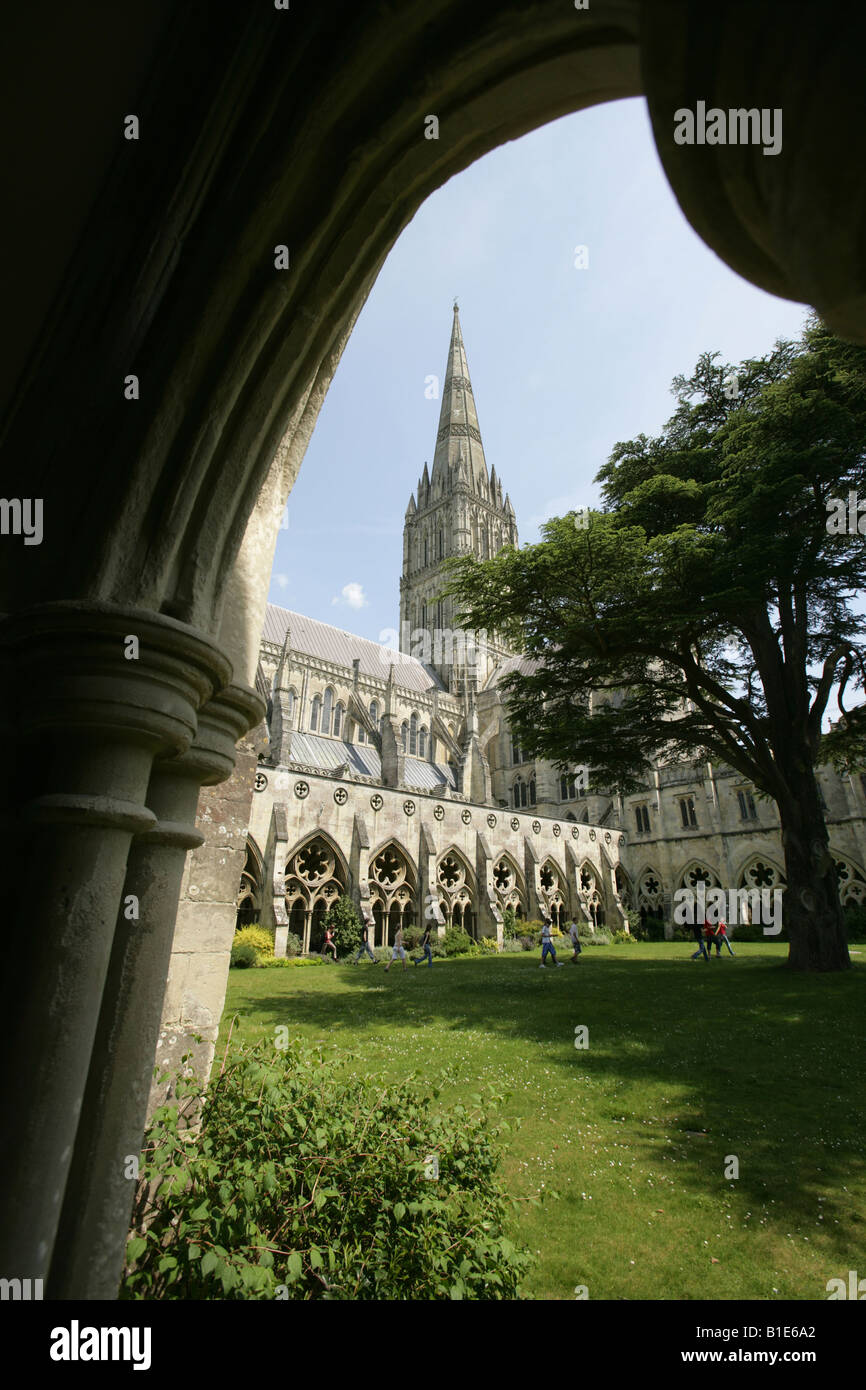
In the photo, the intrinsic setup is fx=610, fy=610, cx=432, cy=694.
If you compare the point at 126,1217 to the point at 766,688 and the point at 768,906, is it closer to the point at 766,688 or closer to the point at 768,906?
the point at 766,688

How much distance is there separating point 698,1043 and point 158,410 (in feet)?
25.8

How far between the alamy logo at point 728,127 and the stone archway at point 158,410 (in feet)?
1.93

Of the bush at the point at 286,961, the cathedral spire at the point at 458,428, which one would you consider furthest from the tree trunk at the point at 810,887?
the cathedral spire at the point at 458,428

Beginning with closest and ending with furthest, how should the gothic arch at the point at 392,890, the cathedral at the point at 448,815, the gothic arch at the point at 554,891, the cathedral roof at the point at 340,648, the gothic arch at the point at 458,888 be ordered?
the cathedral at the point at 448,815 < the gothic arch at the point at 392,890 < the gothic arch at the point at 458,888 < the gothic arch at the point at 554,891 < the cathedral roof at the point at 340,648

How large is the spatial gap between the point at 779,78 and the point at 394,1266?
294 centimetres

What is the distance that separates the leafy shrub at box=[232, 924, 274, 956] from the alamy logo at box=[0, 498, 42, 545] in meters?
13.8

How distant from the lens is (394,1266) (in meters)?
2.00

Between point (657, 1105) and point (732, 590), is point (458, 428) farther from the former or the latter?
point (657, 1105)

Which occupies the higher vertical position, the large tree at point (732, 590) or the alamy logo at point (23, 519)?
the large tree at point (732, 590)

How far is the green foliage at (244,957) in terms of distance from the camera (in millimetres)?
13844

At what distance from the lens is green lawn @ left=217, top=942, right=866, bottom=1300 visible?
3.01 meters

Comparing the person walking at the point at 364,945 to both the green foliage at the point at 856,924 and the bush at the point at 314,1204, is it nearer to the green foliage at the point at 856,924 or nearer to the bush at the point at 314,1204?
the bush at the point at 314,1204
